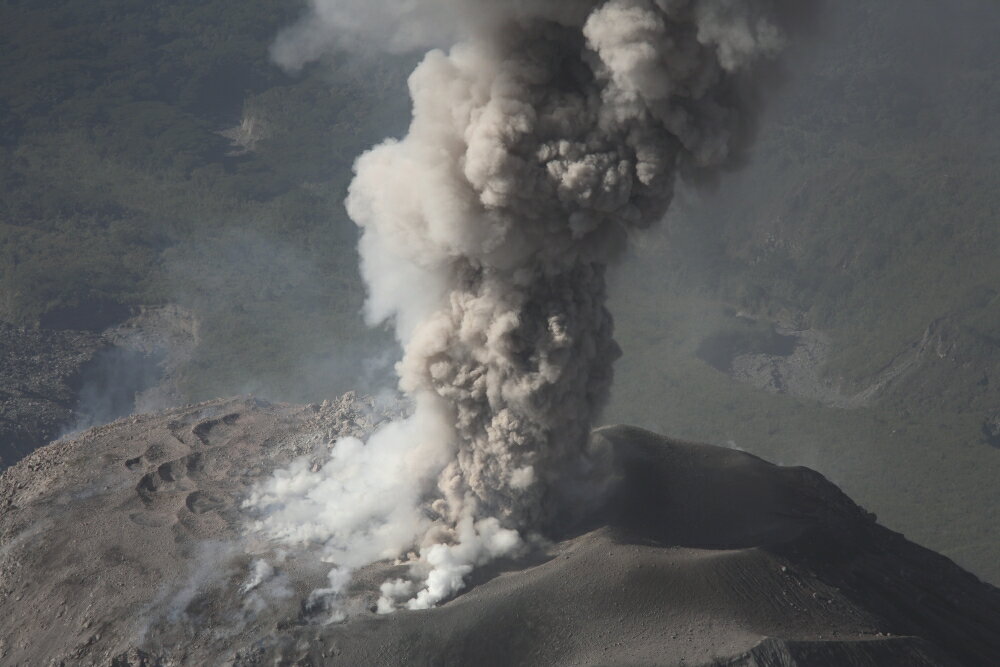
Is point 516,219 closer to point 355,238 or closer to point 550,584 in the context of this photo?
point 550,584

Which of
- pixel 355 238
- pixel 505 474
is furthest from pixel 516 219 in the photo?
Result: pixel 355 238

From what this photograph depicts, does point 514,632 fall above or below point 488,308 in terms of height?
below

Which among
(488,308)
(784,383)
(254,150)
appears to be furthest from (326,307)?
(488,308)

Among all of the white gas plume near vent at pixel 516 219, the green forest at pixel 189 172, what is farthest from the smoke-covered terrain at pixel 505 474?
the green forest at pixel 189 172

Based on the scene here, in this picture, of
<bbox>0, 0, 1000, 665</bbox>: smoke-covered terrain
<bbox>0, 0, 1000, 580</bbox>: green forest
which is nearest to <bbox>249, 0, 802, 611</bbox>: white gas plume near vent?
<bbox>0, 0, 1000, 665</bbox>: smoke-covered terrain

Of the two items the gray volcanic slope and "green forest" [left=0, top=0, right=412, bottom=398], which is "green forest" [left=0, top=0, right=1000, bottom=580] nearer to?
"green forest" [left=0, top=0, right=412, bottom=398]

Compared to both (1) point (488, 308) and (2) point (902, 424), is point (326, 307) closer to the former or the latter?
(2) point (902, 424)
